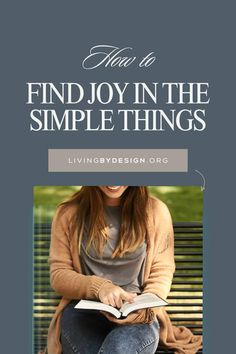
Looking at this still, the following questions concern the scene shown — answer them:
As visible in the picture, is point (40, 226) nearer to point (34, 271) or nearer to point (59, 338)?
point (34, 271)

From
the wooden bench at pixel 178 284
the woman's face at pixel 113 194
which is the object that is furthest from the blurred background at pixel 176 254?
the woman's face at pixel 113 194

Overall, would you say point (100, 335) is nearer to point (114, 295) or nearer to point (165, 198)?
point (114, 295)

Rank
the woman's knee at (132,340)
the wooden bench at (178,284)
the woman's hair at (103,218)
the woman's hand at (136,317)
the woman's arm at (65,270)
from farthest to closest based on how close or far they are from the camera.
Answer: the wooden bench at (178,284) → the woman's hair at (103,218) → the woman's arm at (65,270) → the woman's hand at (136,317) → the woman's knee at (132,340)

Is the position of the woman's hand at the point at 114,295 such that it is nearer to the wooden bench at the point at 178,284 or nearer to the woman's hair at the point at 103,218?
the woman's hair at the point at 103,218

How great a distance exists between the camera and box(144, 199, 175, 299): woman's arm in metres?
6.04

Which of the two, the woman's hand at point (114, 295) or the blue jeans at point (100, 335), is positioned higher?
the woman's hand at point (114, 295)

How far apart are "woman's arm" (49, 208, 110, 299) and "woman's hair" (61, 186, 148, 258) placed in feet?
0.25

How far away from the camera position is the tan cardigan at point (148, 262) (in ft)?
19.7

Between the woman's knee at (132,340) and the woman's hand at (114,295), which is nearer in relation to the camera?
the woman's knee at (132,340)

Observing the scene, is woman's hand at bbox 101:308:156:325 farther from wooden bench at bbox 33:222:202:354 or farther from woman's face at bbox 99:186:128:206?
woman's face at bbox 99:186:128:206

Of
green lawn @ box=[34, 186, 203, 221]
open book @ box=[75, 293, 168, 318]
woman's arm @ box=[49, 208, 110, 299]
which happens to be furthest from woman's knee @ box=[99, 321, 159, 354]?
green lawn @ box=[34, 186, 203, 221]

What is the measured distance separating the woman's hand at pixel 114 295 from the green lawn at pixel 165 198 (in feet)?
2.19

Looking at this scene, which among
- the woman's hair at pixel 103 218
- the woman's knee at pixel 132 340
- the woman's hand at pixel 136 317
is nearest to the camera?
the woman's knee at pixel 132 340

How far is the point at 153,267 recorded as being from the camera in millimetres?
6039
